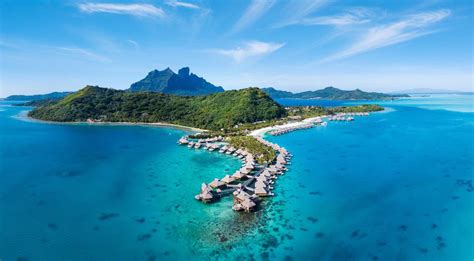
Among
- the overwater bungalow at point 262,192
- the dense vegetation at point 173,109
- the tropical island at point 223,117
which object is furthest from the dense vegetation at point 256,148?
the dense vegetation at point 173,109

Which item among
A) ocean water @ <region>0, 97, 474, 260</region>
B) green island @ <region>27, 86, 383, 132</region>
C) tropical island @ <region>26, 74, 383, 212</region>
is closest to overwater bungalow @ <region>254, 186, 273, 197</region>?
ocean water @ <region>0, 97, 474, 260</region>

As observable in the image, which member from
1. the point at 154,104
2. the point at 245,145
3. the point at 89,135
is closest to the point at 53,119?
the point at 154,104

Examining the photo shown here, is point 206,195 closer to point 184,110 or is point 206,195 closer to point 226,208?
point 226,208

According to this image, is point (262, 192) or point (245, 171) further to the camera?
point (245, 171)

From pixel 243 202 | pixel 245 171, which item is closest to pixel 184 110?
pixel 245 171

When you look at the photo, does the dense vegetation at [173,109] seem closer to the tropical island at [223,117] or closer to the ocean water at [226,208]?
the tropical island at [223,117]

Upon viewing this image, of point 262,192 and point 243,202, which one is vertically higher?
point 243,202

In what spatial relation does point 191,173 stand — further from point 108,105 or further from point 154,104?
point 108,105
